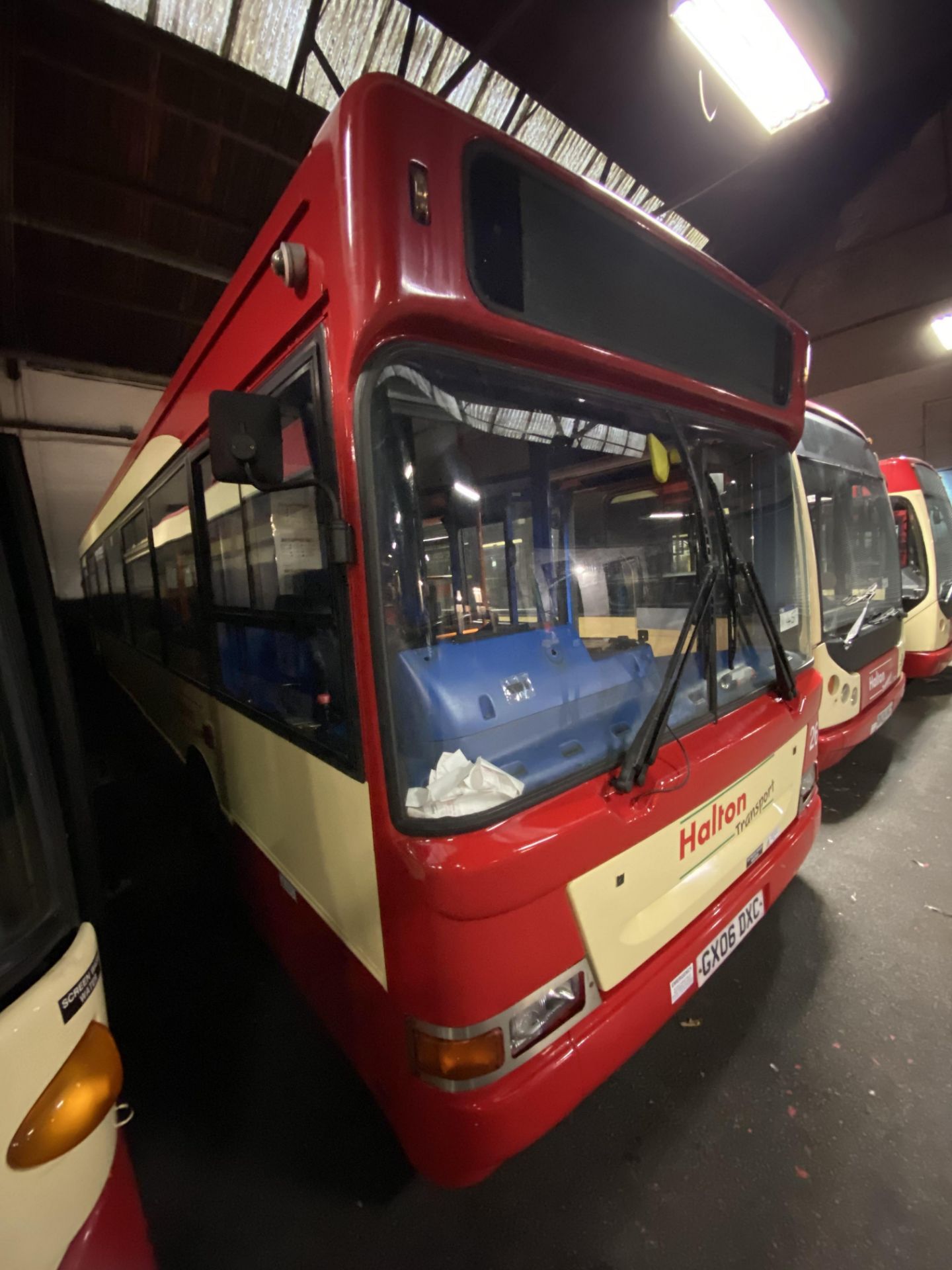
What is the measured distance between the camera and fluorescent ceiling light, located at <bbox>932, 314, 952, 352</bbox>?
6.74 meters

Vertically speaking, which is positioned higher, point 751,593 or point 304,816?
point 751,593

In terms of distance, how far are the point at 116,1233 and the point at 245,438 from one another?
1460 mm

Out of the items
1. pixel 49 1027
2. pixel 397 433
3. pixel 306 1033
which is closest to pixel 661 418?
pixel 397 433

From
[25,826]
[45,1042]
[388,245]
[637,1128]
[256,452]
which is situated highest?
[388,245]

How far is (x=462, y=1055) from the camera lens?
1171 mm

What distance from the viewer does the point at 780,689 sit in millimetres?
2041

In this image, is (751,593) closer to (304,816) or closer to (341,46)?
(304,816)

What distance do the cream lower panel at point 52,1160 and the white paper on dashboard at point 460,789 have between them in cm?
64

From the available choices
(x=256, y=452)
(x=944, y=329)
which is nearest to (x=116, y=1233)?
(x=256, y=452)

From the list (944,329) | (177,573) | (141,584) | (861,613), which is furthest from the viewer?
(944,329)

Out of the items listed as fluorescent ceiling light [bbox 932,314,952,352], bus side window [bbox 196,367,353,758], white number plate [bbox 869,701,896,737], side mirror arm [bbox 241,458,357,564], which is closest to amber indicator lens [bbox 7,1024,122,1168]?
bus side window [bbox 196,367,353,758]

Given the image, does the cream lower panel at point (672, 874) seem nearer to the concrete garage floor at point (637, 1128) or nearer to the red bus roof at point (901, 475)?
the concrete garage floor at point (637, 1128)

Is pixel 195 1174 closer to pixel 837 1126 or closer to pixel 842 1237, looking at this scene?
pixel 842 1237

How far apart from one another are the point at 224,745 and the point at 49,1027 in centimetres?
165
